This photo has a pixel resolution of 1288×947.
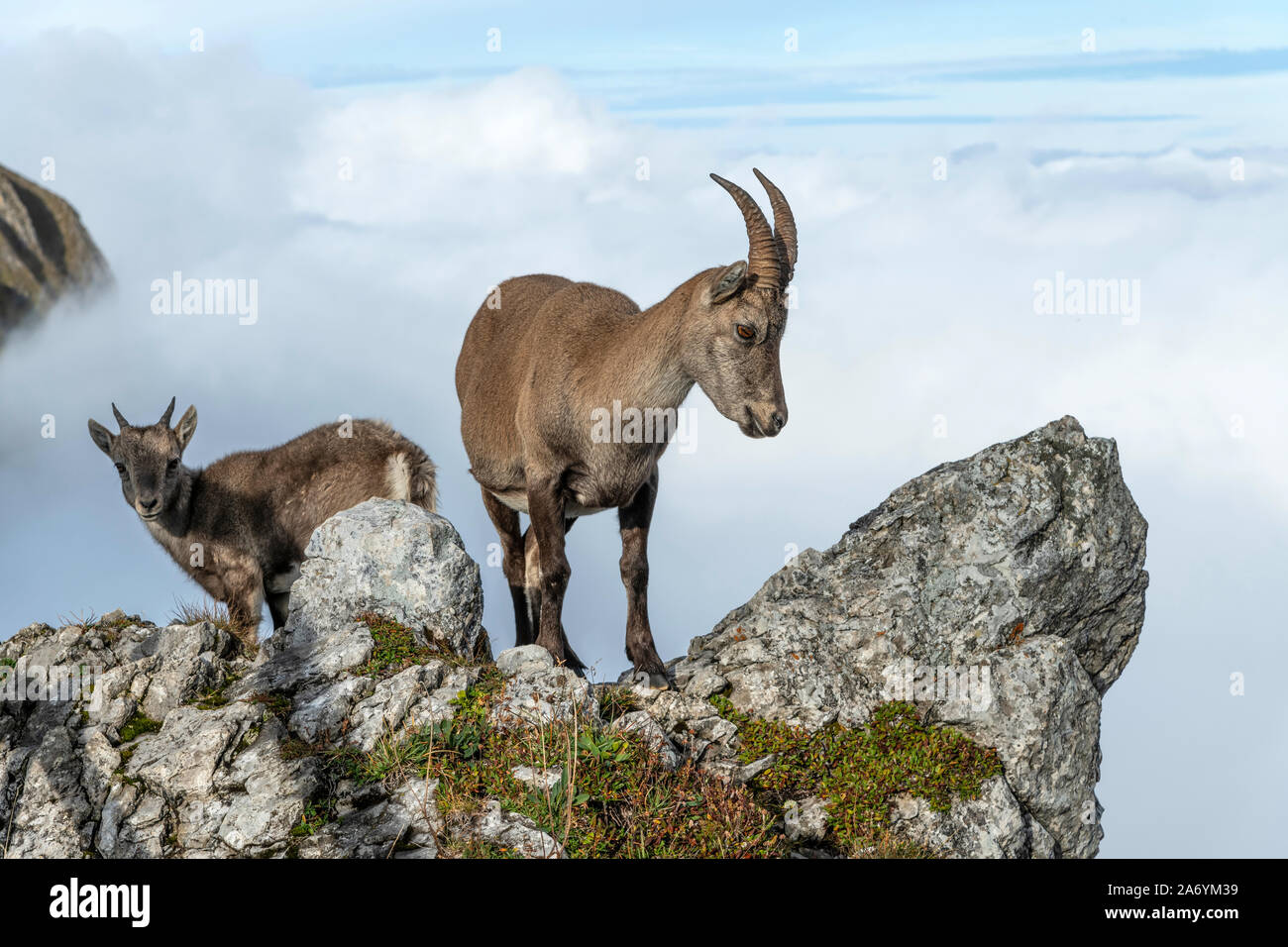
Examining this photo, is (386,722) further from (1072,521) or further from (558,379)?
(1072,521)

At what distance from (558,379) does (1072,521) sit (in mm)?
5294

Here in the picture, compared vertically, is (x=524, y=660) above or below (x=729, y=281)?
below

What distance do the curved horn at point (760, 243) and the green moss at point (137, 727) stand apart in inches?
268

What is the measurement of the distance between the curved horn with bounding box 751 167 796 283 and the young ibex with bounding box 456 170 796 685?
13mm

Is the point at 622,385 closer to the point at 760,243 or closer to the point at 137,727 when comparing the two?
the point at 760,243

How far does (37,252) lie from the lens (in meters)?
24.3

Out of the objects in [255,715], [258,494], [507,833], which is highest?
[258,494]

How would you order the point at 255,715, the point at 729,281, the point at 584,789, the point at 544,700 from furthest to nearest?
the point at 729,281, the point at 544,700, the point at 255,715, the point at 584,789

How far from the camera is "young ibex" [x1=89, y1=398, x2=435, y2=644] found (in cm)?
1533

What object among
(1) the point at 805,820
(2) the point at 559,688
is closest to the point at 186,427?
(2) the point at 559,688

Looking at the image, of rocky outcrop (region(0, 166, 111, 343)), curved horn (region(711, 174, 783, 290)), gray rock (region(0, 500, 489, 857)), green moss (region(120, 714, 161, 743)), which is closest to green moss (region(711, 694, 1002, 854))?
gray rock (region(0, 500, 489, 857))

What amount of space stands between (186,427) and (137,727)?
18.1 ft

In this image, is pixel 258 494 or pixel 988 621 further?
pixel 258 494

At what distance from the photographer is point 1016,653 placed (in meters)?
11.6
